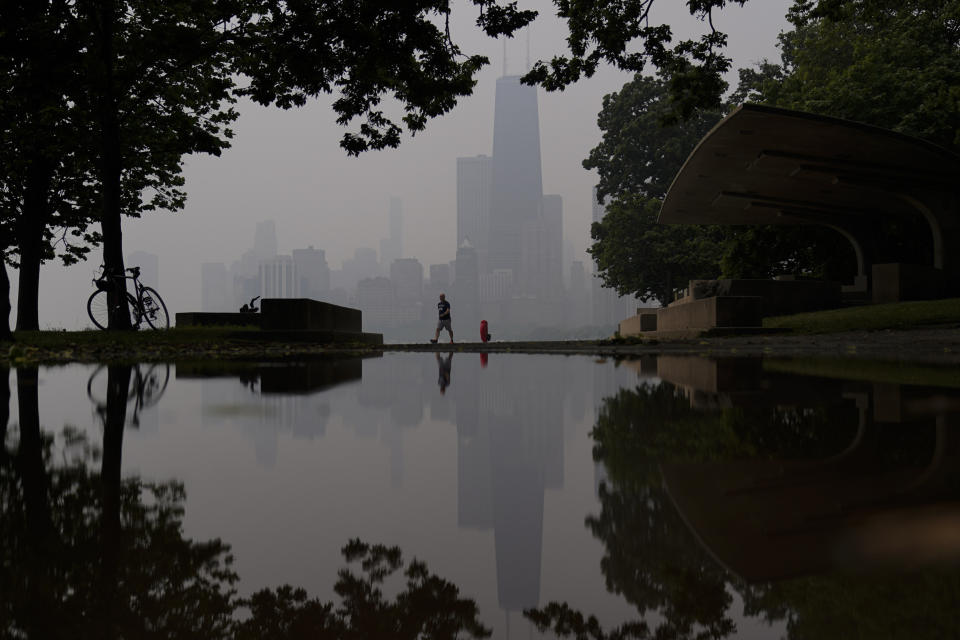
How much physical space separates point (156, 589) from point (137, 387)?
16.2 ft

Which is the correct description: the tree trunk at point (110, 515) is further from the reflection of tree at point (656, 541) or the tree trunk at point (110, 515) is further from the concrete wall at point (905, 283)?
the concrete wall at point (905, 283)

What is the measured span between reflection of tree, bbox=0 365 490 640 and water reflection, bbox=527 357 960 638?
276 mm

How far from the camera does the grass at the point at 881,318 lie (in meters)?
18.0

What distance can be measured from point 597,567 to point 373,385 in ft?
15.9

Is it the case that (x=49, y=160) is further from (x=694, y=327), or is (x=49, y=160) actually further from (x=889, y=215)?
(x=889, y=215)

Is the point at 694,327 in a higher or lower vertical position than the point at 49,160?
lower

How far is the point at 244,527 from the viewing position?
1820 mm

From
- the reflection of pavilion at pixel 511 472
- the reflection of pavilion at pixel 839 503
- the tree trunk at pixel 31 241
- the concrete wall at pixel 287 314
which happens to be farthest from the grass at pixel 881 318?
the tree trunk at pixel 31 241

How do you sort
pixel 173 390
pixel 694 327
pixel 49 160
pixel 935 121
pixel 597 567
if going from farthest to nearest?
pixel 935 121, pixel 49 160, pixel 694 327, pixel 173 390, pixel 597 567

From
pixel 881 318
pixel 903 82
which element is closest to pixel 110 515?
pixel 881 318

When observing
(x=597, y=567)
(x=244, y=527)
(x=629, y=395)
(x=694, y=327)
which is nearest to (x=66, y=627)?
(x=244, y=527)

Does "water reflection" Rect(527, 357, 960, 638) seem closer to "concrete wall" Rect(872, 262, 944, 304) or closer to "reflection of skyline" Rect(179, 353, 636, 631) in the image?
"reflection of skyline" Rect(179, 353, 636, 631)

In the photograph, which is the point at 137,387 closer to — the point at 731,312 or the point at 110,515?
the point at 110,515

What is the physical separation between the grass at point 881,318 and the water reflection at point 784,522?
1621 centimetres
